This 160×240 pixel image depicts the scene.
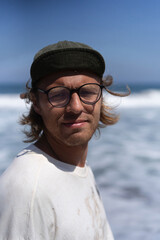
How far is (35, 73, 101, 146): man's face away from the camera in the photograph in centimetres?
150

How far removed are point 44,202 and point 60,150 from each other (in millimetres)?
410

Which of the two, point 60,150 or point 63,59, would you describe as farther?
point 60,150

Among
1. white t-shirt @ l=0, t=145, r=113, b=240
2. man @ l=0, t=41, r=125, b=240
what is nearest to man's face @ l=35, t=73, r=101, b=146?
man @ l=0, t=41, r=125, b=240

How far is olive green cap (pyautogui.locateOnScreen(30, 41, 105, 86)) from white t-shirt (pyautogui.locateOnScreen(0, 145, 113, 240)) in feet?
1.47

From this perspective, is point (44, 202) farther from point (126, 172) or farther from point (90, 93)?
point (126, 172)

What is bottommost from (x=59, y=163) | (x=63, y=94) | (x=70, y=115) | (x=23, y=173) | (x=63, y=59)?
(x=59, y=163)

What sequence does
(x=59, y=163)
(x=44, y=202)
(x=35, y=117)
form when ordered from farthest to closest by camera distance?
(x=35, y=117), (x=59, y=163), (x=44, y=202)

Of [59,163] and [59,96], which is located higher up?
[59,96]

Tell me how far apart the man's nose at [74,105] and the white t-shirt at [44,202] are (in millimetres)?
294

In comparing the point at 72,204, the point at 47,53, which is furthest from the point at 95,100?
the point at 72,204

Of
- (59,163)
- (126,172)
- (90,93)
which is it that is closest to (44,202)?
(59,163)

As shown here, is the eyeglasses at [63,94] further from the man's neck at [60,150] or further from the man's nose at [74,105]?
the man's neck at [60,150]

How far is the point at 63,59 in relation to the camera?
144 cm

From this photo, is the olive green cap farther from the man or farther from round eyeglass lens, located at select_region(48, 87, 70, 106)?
round eyeglass lens, located at select_region(48, 87, 70, 106)
